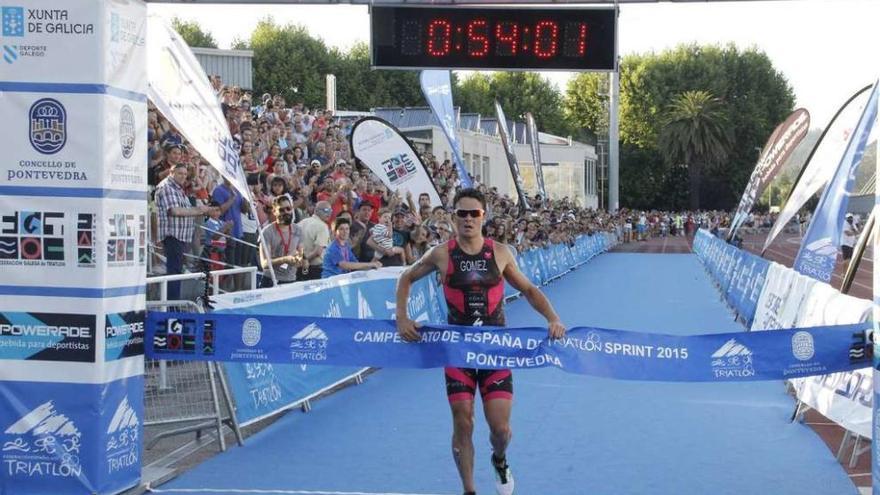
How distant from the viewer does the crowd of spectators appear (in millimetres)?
12602

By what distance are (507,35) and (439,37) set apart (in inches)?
26.5

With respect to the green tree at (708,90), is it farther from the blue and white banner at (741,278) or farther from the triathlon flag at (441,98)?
the triathlon flag at (441,98)

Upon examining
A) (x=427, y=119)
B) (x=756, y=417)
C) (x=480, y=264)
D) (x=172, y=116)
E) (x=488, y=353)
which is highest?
(x=427, y=119)

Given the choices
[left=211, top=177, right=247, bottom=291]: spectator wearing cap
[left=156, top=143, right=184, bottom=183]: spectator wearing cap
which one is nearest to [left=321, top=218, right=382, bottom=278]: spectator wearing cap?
[left=211, top=177, right=247, bottom=291]: spectator wearing cap

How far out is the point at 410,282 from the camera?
736 cm

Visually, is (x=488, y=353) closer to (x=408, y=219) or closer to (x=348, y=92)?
(x=408, y=219)

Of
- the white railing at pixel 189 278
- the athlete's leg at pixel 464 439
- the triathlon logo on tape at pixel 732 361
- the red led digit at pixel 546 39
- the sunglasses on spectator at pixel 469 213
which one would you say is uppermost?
the red led digit at pixel 546 39

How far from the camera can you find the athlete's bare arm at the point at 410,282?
23.9 feet

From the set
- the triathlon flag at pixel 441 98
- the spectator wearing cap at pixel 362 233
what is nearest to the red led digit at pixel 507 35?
the spectator wearing cap at pixel 362 233

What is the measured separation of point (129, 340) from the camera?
7.62m

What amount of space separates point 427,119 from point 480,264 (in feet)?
183

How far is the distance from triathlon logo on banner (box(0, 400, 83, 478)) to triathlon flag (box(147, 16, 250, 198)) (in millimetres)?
2592

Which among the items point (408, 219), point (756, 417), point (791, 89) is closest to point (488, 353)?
point (756, 417)

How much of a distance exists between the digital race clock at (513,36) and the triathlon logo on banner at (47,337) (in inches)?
198
